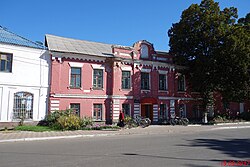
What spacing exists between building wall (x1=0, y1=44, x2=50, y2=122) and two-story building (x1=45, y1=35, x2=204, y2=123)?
76 cm

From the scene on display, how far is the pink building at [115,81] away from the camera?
20.6m

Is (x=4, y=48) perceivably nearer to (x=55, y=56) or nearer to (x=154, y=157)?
(x=55, y=56)

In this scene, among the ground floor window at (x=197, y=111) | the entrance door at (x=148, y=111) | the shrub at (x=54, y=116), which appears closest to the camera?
the shrub at (x=54, y=116)

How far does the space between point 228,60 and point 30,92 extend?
19.6 meters

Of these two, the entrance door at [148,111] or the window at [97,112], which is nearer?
the window at [97,112]

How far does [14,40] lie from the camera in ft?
63.8

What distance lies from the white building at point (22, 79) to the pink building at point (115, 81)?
0.85 m

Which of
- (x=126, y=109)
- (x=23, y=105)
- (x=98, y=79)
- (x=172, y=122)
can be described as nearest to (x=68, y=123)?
(x=23, y=105)

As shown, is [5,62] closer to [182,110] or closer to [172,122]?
[172,122]

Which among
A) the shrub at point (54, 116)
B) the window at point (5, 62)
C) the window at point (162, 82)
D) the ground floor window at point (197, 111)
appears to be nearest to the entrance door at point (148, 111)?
the window at point (162, 82)

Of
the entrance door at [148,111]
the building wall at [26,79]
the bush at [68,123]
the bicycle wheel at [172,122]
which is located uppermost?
the building wall at [26,79]

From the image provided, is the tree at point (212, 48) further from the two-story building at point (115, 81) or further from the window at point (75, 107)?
the window at point (75, 107)

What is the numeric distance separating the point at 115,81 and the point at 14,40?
32.5 feet

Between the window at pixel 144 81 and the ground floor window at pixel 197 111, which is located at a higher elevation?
the window at pixel 144 81
